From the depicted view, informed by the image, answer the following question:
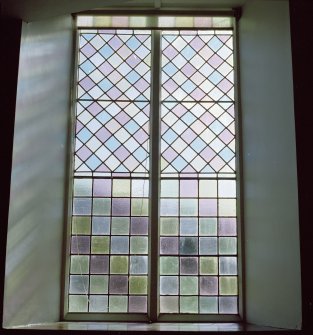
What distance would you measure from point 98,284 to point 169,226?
80cm

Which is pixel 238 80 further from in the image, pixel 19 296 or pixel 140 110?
pixel 19 296

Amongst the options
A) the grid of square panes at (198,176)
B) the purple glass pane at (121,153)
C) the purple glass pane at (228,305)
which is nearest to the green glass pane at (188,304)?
the grid of square panes at (198,176)

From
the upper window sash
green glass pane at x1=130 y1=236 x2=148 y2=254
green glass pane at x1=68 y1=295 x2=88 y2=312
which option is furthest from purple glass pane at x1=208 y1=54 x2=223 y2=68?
green glass pane at x1=68 y1=295 x2=88 y2=312

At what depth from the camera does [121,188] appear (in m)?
4.95

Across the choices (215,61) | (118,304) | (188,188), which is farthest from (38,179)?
(215,61)

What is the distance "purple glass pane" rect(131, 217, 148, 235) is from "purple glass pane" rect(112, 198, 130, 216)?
0.31 ft

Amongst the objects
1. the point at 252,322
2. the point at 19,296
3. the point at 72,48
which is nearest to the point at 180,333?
the point at 252,322

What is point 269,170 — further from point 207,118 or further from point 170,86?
point 170,86

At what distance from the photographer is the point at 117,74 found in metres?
5.21

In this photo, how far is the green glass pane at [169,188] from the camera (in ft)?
16.2

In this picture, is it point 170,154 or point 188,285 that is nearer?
point 188,285

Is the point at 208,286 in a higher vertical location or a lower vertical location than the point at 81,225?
lower

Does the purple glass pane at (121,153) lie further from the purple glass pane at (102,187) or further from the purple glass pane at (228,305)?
the purple glass pane at (228,305)

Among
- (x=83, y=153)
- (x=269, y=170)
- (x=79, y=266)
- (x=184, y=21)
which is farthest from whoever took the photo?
(x=184, y=21)
